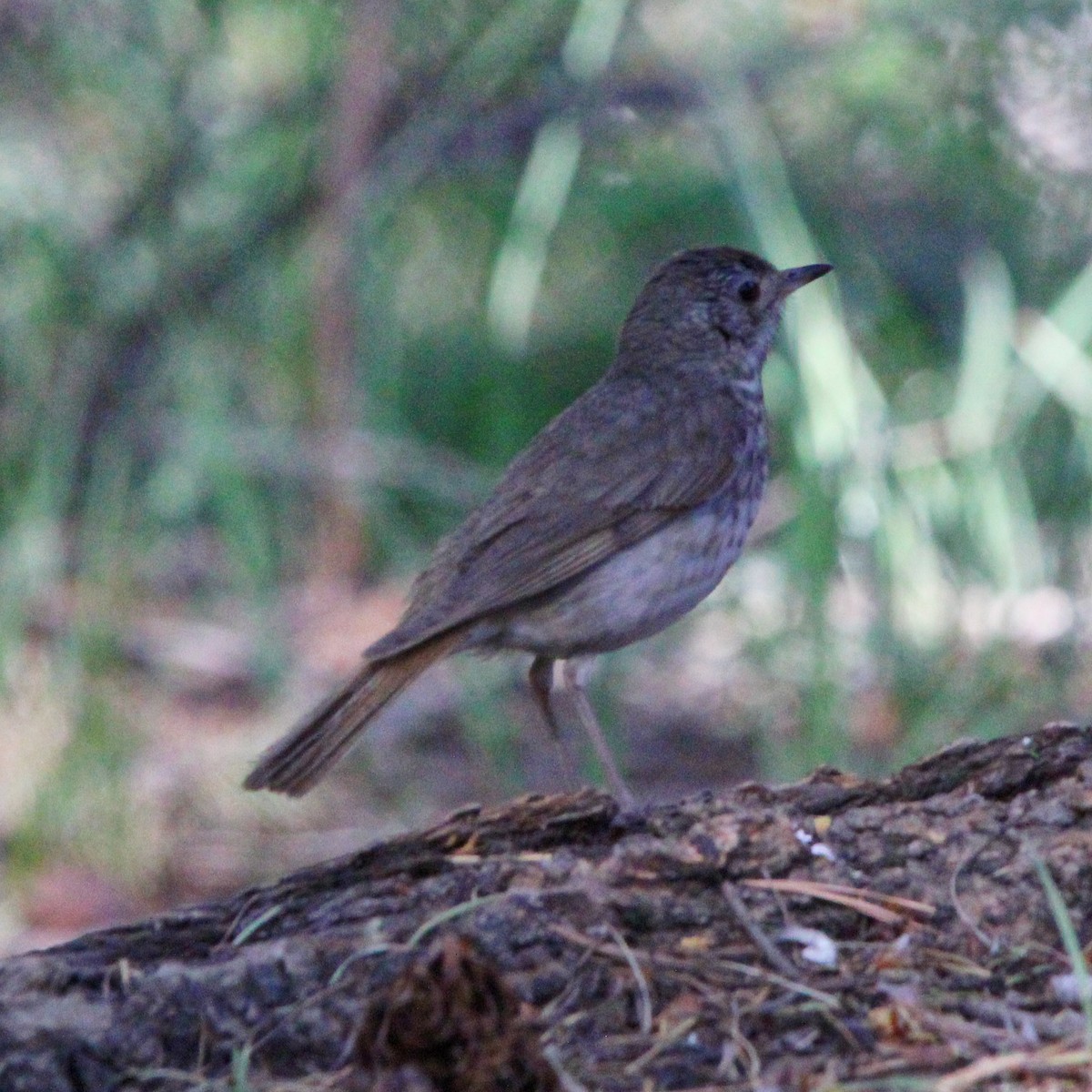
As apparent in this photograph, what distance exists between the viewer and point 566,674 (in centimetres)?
483

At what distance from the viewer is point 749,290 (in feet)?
17.5

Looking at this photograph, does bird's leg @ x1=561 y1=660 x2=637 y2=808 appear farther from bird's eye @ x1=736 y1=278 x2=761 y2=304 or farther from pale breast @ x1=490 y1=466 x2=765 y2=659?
bird's eye @ x1=736 y1=278 x2=761 y2=304

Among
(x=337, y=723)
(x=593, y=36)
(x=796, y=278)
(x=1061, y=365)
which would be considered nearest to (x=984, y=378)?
(x=1061, y=365)

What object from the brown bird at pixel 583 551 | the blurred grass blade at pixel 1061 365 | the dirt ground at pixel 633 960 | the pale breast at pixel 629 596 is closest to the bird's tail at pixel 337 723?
the brown bird at pixel 583 551

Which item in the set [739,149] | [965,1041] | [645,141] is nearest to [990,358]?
[739,149]

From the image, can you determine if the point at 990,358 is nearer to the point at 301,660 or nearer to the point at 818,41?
the point at 818,41

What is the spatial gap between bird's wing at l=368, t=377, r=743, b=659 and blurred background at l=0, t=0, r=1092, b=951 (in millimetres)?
958

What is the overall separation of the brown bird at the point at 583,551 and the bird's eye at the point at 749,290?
0.66 feet

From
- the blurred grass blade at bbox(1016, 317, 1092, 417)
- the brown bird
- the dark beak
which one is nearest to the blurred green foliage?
the blurred grass blade at bbox(1016, 317, 1092, 417)

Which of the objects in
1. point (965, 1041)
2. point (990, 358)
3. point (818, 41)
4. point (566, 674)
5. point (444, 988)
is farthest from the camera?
point (818, 41)

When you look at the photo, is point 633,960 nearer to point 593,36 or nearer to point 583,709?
point 583,709

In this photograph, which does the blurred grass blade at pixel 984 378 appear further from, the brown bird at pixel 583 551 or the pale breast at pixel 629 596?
the pale breast at pixel 629 596

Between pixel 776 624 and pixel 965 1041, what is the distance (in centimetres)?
379

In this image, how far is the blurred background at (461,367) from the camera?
6.11 metres
